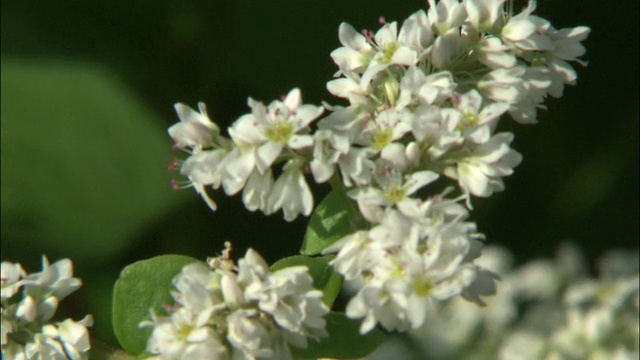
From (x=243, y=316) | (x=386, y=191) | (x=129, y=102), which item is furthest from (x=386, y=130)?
(x=129, y=102)

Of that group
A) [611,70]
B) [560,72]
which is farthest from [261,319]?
[611,70]

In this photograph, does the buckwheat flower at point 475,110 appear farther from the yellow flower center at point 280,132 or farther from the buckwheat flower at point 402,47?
the yellow flower center at point 280,132

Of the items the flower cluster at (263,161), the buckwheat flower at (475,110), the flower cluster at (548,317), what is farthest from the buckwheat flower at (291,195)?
the flower cluster at (548,317)

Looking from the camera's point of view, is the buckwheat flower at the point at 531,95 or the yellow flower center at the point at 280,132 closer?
the yellow flower center at the point at 280,132

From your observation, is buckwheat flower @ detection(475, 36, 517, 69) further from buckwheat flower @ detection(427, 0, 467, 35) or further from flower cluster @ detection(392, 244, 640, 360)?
flower cluster @ detection(392, 244, 640, 360)

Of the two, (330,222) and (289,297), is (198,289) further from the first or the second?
(330,222)
